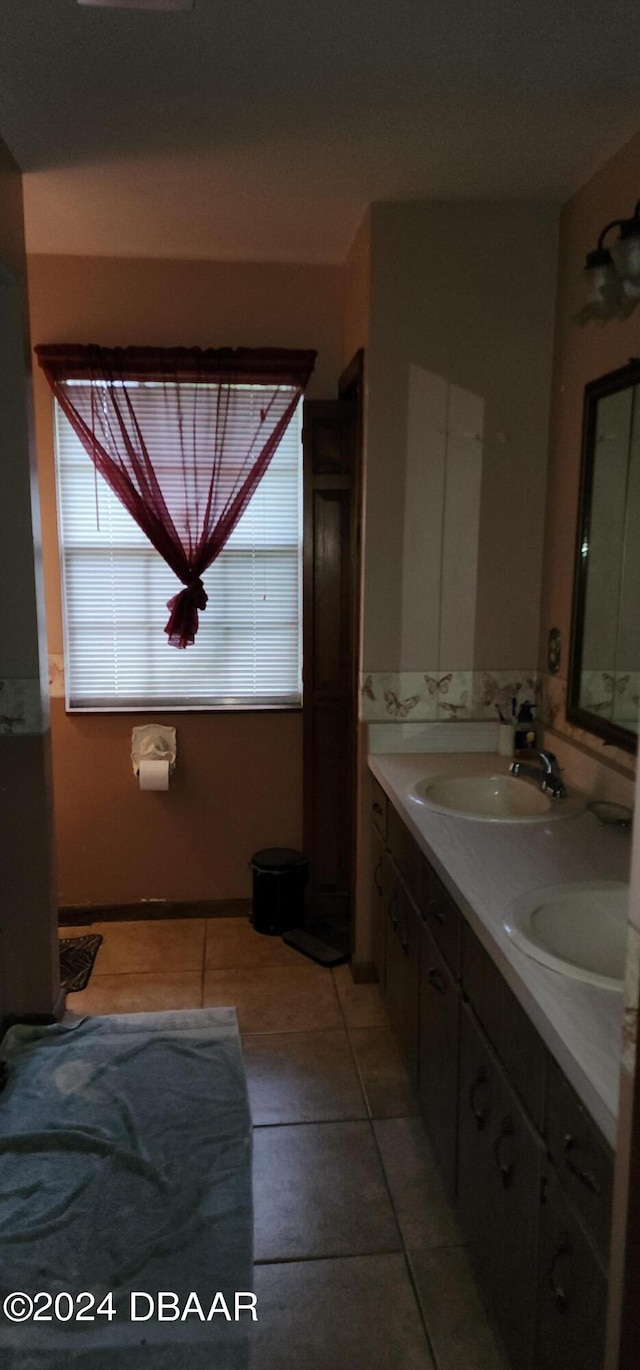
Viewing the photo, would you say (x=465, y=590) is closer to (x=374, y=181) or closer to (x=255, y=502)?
(x=255, y=502)

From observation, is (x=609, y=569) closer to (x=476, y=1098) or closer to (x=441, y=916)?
(x=441, y=916)

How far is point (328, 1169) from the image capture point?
2.13 meters

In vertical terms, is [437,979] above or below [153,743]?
below

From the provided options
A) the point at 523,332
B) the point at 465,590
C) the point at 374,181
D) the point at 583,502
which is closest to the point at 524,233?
the point at 523,332

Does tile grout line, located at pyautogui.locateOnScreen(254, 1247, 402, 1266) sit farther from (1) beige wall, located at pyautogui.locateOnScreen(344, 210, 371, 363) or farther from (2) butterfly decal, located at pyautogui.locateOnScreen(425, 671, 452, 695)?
(1) beige wall, located at pyautogui.locateOnScreen(344, 210, 371, 363)

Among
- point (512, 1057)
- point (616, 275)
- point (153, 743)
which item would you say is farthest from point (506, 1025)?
point (153, 743)

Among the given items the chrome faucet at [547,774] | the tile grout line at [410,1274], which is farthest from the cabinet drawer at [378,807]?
the tile grout line at [410,1274]

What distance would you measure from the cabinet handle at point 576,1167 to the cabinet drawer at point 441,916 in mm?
577

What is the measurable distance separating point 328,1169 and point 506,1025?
38.2 inches

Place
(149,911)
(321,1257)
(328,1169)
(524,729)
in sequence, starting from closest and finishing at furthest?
(321,1257) → (328,1169) → (524,729) → (149,911)

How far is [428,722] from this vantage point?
2.83 meters

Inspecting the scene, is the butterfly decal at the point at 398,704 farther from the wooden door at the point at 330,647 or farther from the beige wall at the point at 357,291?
the beige wall at the point at 357,291

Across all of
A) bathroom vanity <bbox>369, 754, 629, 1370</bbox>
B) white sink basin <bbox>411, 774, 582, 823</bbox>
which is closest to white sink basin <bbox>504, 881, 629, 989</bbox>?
bathroom vanity <bbox>369, 754, 629, 1370</bbox>

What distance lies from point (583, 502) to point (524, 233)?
89 centimetres
